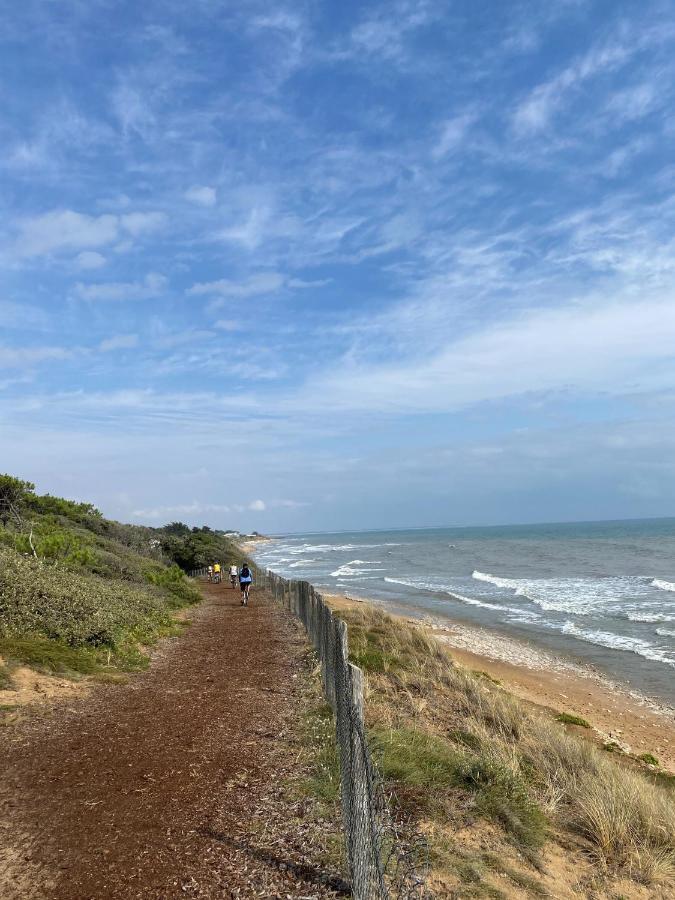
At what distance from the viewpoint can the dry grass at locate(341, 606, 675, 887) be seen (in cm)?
554

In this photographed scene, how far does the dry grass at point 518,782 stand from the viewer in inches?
218

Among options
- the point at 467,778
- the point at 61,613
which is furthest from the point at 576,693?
the point at 61,613

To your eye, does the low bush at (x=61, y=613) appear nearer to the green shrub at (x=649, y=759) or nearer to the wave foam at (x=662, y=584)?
the green shrub at (x=649, y=759)

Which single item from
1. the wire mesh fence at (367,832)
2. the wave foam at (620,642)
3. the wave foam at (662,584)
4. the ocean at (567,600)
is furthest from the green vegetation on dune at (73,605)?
the wave foam at (662,584)

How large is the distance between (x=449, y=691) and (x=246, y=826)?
23.0ft

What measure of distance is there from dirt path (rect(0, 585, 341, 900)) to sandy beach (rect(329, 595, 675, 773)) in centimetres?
693

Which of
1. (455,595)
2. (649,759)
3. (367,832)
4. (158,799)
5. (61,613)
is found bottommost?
(455,595)

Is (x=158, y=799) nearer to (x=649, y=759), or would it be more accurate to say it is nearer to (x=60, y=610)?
(x=60, y=610)

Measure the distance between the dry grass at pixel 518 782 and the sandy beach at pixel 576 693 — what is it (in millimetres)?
2893

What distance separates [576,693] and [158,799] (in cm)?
1276

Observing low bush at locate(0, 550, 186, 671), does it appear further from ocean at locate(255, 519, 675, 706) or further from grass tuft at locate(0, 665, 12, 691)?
ocean at locate(255, 519, 675, 706)

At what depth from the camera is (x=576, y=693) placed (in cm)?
1523

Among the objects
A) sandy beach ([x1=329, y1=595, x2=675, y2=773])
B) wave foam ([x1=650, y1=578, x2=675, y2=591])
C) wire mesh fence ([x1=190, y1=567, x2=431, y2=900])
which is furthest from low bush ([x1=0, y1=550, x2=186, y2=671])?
wave foam ([x1=650, y1=578, x2=675, y2=591])

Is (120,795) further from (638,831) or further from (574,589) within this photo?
(574,589)
